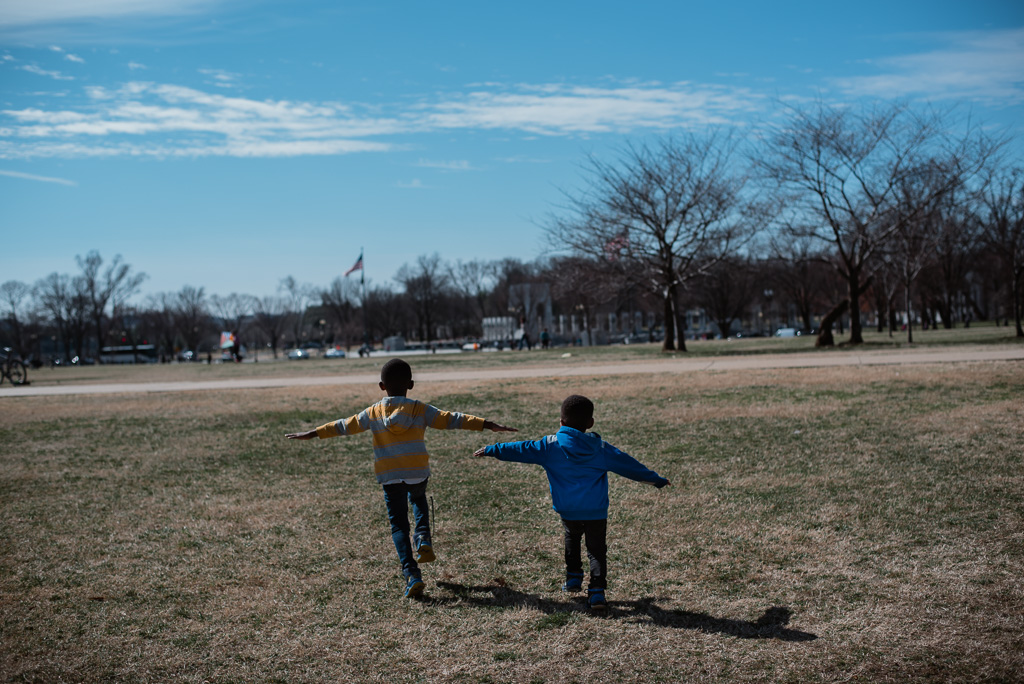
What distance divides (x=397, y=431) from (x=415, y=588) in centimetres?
95

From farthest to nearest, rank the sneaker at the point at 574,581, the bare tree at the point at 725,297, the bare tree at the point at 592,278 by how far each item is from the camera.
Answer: the bare tree at the point at 725,297, the bare tree at the point at 592,278, the sneaker at the point at 574,581

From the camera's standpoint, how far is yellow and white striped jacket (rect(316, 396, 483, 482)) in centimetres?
505

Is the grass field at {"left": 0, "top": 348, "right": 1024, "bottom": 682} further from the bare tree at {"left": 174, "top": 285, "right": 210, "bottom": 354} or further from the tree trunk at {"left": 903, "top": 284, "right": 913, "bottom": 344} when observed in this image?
the bare tree at {"left": 174, "top": 285, "right": 210, "bottom": 354}

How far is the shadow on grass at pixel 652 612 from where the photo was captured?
436cm

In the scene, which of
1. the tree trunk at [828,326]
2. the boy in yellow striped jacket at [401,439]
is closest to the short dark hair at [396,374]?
the boy in yellow striped jacket at [401,439]

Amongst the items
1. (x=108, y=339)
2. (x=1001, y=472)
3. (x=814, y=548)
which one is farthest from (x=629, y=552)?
(x=108, y=339)

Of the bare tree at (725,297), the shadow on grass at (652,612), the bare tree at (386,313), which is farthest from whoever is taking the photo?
the bare tree at (386,313)

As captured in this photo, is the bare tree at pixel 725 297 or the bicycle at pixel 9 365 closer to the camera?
the bicycle at pixel 9 365

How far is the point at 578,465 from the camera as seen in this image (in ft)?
15.4

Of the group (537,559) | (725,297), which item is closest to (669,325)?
(537,559)

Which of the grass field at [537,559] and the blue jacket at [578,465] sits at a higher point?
the blue jacket at [578,465]

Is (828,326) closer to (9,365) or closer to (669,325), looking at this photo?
(669,325)

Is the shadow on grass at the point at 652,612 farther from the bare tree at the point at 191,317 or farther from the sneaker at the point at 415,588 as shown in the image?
the bare tree at the point at 191,317

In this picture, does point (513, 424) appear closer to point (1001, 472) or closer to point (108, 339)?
point (1001, 472)
